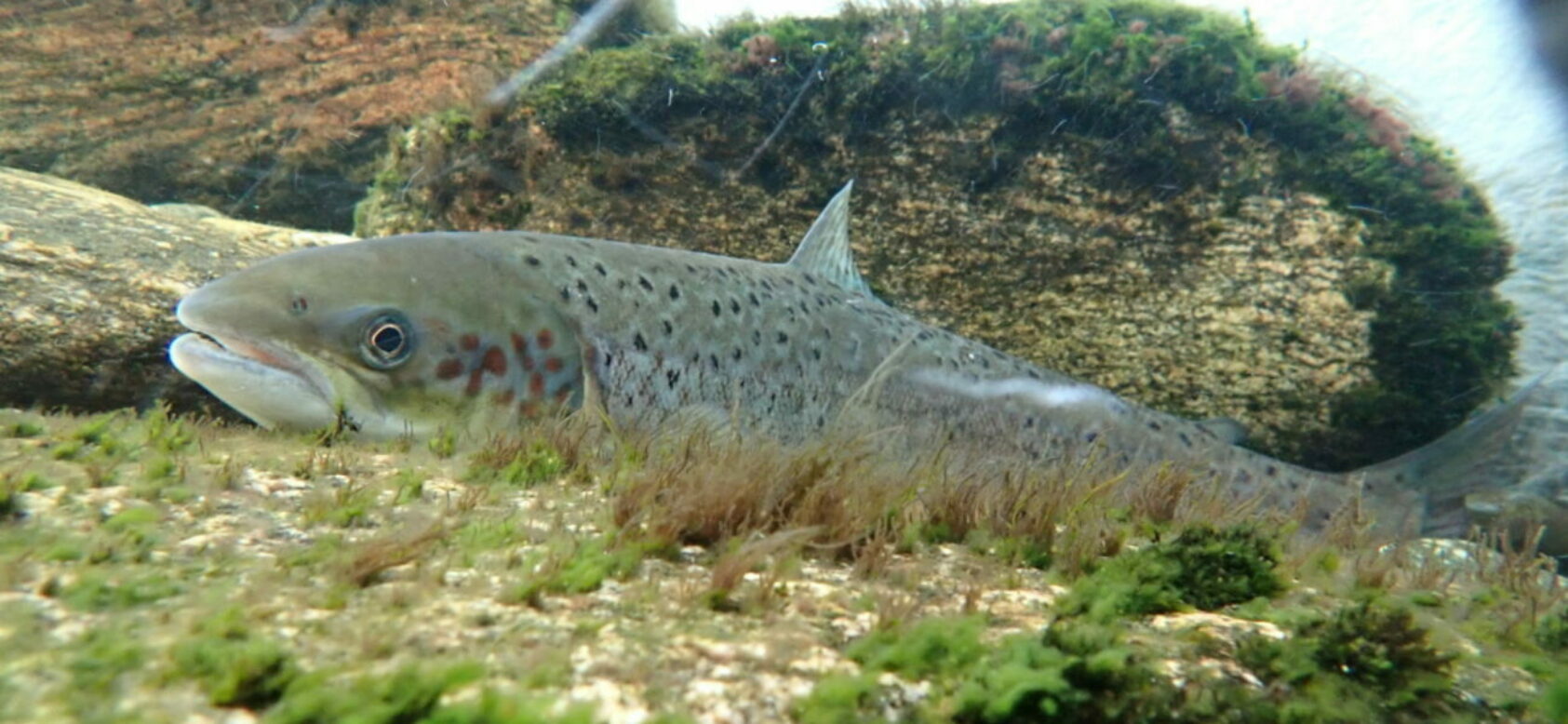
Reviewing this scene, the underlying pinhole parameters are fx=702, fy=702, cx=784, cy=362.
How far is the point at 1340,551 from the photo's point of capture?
3213mm

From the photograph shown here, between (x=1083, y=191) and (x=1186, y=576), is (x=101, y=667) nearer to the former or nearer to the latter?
(x=1186, y=576)

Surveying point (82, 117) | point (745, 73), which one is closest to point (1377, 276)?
point (745, 73)

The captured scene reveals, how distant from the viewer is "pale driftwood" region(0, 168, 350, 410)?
422cm

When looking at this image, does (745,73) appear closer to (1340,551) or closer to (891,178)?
(891,178)

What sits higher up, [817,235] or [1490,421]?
[817,235]

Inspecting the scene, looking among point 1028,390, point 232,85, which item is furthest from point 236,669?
point 232,85

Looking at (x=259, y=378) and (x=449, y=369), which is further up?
(x=449, y=369)

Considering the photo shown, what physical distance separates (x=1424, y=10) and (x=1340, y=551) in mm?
9001

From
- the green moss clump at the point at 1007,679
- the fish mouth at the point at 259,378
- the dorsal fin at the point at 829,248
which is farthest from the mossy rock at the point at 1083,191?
the green moss clump at the point at 1007,679

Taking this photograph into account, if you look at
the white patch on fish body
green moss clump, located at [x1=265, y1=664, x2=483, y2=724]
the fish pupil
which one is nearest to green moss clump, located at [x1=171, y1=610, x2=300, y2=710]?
green moss clump, located at [x1=265, y1=664, x2=483, y2=724]

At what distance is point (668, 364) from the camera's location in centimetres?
443

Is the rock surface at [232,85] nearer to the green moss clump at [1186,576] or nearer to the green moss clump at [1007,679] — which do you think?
the green moss clump at [1186,576]

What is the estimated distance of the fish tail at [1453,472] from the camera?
5512mm

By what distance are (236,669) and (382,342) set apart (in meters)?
2.58
